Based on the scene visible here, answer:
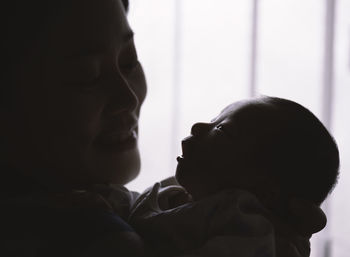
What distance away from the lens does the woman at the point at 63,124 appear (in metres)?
0.75

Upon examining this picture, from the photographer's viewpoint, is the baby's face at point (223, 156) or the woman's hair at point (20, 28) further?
the baby's face at point (223, 156)

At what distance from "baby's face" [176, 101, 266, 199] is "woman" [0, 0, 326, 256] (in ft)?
0.44

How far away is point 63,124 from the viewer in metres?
0.84

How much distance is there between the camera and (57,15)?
2.67 ft

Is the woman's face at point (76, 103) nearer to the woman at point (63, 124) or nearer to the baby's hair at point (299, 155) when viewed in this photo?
the woman at point (63, 124)

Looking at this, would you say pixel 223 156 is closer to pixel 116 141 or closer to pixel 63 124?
pixel 116 141

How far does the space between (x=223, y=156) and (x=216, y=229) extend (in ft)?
0.50

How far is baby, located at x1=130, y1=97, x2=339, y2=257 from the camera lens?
86cm

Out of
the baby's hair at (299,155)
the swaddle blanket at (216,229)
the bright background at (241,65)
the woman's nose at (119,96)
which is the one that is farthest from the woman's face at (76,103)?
the bright background at (241,65)

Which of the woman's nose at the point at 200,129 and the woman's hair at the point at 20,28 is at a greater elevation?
the woman's hair at the point at 20,28

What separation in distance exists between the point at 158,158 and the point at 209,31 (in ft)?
2.17

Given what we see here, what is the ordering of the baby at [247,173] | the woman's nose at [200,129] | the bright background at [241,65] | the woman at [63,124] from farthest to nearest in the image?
the bright background at [241,65] → the woman's nose at [200,129] → the baby at [247,173] → the woman at [63,124]

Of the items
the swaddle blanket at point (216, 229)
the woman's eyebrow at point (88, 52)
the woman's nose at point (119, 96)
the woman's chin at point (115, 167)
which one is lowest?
the swaddle blanket at point (216, 229)

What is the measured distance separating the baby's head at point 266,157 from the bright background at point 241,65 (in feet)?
3.98
